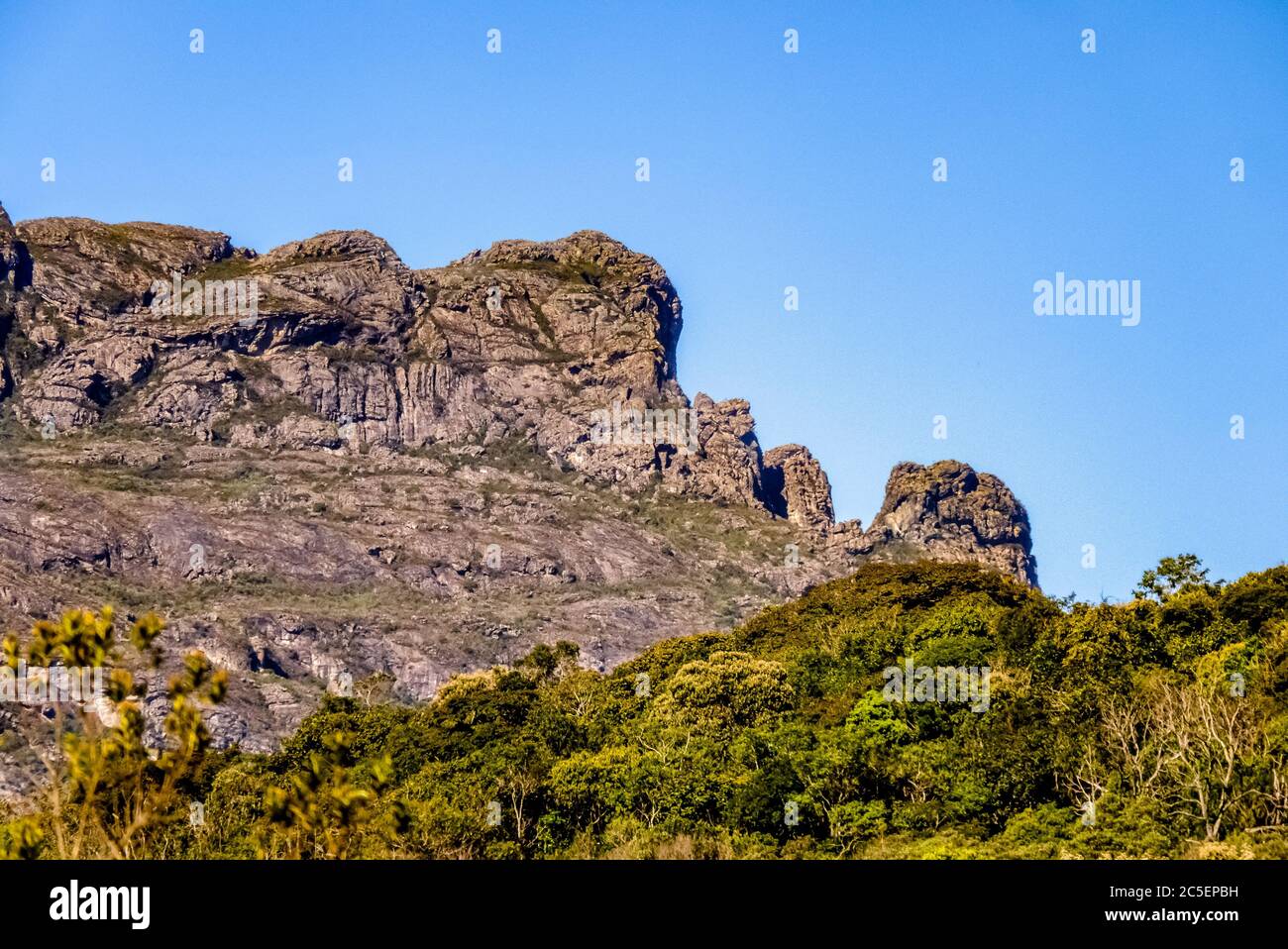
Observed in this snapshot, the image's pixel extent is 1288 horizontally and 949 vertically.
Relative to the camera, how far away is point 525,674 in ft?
378

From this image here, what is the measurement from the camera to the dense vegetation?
52.5 metres

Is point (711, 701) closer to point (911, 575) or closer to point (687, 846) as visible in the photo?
point (687, 846)

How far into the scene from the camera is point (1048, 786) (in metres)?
59.2

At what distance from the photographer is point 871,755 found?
210ft

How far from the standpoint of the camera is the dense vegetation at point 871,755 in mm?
52500

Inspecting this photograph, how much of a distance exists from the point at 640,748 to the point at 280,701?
134 meters

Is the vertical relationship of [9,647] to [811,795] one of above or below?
above
